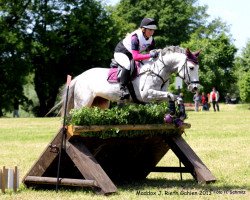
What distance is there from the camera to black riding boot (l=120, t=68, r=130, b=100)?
10164mm

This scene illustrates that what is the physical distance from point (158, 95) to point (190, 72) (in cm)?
72

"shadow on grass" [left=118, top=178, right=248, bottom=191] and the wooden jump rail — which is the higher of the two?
the wooden jump rail

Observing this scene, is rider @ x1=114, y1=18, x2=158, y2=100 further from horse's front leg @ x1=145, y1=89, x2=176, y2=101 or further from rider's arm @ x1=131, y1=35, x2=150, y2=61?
horse's front leg @ x1=145, y1=89, x2=176, y2=101

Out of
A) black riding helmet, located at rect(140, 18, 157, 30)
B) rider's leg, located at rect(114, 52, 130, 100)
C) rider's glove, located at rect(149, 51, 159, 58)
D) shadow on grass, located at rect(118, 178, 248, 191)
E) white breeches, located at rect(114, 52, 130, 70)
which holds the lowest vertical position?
shadow on grass, located at rect(118, 178, 248, 191)

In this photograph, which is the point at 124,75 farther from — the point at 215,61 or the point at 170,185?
the point at 215,61

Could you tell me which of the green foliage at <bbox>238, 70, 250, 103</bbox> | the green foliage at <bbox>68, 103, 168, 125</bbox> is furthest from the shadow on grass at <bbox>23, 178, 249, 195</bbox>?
the green foliage at <bbox>238, 70, 250, 103</bbox>

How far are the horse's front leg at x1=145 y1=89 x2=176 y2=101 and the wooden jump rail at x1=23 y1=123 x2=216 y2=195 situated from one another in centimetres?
49

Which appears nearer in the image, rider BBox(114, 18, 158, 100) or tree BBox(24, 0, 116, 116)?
rider BBox(114, 18, 158, 100)

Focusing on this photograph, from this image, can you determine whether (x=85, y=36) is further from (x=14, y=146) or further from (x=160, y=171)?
(x=160, y=171)

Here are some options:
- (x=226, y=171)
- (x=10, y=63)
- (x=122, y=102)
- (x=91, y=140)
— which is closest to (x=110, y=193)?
(x=91, y=140)

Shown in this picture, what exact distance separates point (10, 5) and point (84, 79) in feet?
128

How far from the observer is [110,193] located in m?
8.48

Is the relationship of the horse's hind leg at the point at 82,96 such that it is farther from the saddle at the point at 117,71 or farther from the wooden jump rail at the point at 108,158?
the wooden jump rail at the point at 108,158

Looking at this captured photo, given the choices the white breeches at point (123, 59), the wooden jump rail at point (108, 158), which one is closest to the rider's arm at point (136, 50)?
the white breeches at point (123, 59)
